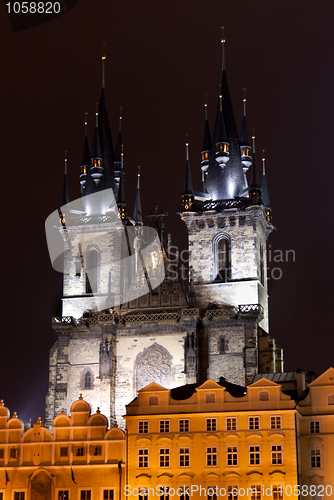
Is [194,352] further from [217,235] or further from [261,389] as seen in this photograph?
[261,389]

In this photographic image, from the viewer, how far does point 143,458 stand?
1945 inches

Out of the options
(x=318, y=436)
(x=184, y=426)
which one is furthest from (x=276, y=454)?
(x=184, y=426)

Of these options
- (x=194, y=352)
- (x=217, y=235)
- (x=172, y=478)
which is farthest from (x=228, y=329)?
(x=172, y=478)

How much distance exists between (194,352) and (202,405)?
604 inches

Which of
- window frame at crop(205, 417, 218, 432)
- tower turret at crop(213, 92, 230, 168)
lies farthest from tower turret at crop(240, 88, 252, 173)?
window frame at crop(205, 417, 218, 432)

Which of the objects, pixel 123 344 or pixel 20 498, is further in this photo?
pixel 123 344

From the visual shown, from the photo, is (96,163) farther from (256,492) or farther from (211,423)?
(256,492)

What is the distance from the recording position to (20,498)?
49.9 metres

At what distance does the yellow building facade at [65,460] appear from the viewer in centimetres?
4938

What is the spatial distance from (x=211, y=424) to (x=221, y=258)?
21.7m

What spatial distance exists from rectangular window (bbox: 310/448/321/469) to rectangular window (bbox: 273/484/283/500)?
2.33m

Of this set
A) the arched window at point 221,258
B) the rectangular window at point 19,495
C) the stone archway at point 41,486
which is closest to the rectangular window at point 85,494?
the stone archway at point 41,486

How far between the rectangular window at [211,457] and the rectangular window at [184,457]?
3.18 feet

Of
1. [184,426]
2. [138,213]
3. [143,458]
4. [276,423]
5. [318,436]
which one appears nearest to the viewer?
[276,423]
